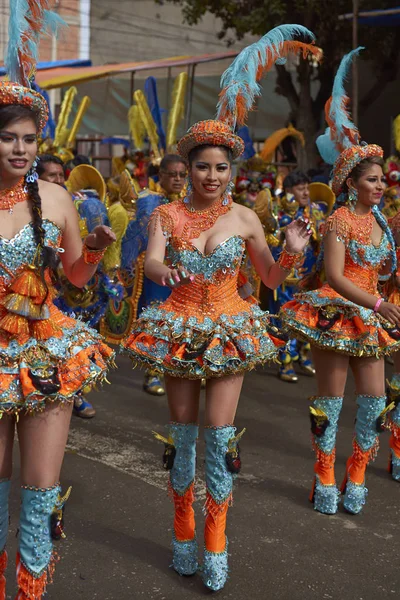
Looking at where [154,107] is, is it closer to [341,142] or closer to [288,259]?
[341,142]

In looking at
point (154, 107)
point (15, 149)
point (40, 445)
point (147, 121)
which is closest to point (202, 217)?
point (15, 149)

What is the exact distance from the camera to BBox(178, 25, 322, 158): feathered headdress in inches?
145

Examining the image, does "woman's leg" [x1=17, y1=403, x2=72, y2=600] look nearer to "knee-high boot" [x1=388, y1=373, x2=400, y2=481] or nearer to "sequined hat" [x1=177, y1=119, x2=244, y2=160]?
"sequined hat" [x1=177, y1=119, x2=244, y2=160]

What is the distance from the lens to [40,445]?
2.88 m

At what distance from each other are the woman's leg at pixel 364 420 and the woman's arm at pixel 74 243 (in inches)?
79.0

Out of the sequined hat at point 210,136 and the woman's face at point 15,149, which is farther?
the sequined hat at point 210,136

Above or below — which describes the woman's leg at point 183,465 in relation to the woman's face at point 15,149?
below

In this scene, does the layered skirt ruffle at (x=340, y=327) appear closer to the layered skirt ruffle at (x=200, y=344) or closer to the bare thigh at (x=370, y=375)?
the bare thigh at (x=370, y=375)

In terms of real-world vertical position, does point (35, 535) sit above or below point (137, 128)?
below

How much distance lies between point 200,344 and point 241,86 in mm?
1370

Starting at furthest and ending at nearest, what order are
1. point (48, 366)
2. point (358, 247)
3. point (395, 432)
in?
point (395, 432)
point (358, 247)
point (48, 366)

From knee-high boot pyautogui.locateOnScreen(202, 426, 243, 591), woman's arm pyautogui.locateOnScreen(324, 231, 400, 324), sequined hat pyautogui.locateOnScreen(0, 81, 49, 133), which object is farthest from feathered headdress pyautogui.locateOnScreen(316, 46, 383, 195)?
sequined hat pyautogui.locateOnScreen(0, 81, 49, 133)

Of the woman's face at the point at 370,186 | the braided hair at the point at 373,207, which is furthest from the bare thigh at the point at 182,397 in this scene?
the woman's face at the point at 370,186

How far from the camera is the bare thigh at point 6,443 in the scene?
2.90 meters
